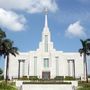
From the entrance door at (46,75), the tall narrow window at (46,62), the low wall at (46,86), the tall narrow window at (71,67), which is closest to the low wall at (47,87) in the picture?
the low wall at (46,86)

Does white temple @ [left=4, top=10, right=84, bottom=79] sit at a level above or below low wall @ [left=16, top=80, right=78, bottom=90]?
above

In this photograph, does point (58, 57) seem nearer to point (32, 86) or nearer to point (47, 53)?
point (47, 53)

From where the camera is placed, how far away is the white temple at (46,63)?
97.4 meters

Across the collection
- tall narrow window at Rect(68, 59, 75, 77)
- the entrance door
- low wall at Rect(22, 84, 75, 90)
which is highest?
tall narrow window at Rect(68, 59, 75, 77)

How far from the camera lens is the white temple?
3836 inches

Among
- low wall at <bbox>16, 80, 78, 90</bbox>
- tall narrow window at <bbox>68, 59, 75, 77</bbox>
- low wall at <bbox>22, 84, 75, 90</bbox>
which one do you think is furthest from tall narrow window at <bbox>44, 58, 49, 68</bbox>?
low wall at <bbox>22, 84, 75, 90</bbox>

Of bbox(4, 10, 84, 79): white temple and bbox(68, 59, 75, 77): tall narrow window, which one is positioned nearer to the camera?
bbox(4, 10, 84, 79): white temple

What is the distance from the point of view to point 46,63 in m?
97.9

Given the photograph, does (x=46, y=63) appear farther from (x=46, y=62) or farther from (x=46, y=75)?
(x=46, y=75)

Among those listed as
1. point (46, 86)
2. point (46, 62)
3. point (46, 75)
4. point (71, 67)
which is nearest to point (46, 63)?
point (46, 62)

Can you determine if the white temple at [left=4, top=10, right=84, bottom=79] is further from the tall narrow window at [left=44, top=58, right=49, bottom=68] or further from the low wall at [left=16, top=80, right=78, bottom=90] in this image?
the low wall at [left=16, top=80, right=78, bottom=90]

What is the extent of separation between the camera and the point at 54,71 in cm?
9712

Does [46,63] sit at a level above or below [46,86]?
above

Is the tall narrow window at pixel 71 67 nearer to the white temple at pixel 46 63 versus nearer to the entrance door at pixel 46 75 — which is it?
the white temple at pixel 46 63
